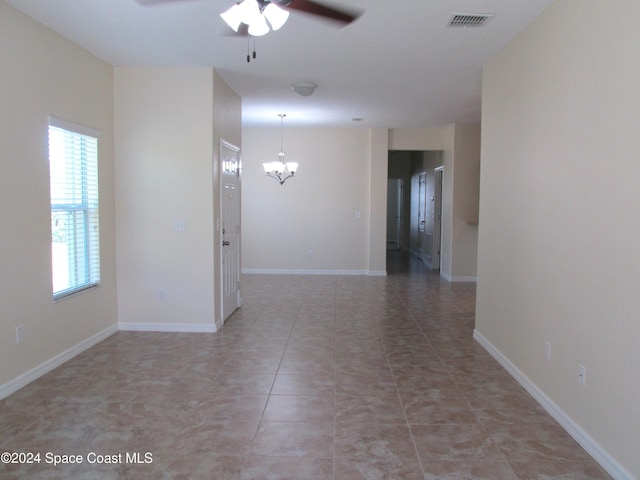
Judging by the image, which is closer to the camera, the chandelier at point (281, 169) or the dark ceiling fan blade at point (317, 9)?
the dark ceiling fan blade at point (317, 9)

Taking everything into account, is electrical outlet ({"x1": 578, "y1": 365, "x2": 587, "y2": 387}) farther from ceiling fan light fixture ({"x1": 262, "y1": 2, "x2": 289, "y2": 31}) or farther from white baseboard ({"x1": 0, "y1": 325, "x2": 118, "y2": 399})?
white baseboard ({"x1": 0, "y1": 325, "x2": 118, "y2": 399})

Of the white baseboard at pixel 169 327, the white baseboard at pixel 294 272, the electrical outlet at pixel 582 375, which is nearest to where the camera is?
the electrical outlet at pixel 582 375

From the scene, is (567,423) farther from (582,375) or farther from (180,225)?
(180,225)

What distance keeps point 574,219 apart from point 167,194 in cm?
356

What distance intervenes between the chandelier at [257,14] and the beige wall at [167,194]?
2496mm

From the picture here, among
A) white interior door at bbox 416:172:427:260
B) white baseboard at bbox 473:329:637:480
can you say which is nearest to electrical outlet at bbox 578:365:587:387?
white baseboard at bbox 473:329:637:480

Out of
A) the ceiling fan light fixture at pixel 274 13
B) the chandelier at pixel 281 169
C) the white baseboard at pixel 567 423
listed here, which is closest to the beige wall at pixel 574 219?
the white baseboard at pixel 567 423

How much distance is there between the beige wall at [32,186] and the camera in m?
3.13

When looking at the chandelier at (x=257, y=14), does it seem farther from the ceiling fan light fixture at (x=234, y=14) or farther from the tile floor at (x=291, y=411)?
the tile floor at (x=291, y=411)

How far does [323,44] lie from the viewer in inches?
151

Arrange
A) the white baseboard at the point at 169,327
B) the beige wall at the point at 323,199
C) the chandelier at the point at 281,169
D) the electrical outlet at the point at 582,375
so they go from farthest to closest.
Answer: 1. the beige wall at the point at 323,199
2. the chandelier at the point at 281,169
3. the white baseboard at the point at 169,327
4. the electrical outlet at the point at 582,375

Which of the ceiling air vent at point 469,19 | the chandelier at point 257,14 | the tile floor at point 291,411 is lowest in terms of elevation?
the tile floor at point 291,411

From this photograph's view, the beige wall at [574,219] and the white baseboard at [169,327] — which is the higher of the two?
the beige wall at [574,219]

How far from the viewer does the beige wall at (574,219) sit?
2.19m
